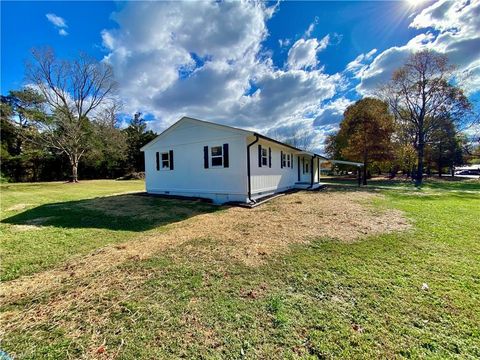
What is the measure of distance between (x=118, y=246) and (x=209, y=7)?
10.7 metres

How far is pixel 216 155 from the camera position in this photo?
10109mm

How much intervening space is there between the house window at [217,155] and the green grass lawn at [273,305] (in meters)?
6.08

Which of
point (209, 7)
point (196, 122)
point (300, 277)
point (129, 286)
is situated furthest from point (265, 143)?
point (129, 286)

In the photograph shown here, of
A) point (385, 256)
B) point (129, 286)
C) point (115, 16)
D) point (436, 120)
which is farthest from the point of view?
point (436, 120)

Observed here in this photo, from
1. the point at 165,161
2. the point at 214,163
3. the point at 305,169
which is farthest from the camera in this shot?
the point at 305,169

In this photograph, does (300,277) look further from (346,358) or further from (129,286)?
(129,286)

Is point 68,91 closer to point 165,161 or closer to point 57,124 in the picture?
point 57,124

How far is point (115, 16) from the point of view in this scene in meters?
9.09

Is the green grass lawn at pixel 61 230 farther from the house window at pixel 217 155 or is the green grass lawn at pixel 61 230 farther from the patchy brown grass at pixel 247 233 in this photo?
the house window at pixel 217 155

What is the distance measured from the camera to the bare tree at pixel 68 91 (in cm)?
2197

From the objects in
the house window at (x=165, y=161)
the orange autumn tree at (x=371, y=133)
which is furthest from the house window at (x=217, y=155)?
the orange autumn tree at (x=371, y=133)

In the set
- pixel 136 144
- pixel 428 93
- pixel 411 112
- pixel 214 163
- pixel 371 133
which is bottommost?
pixel 214 163

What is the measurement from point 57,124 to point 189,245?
3009 centimetres

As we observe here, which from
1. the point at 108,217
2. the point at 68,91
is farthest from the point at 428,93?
the point at 68,91
